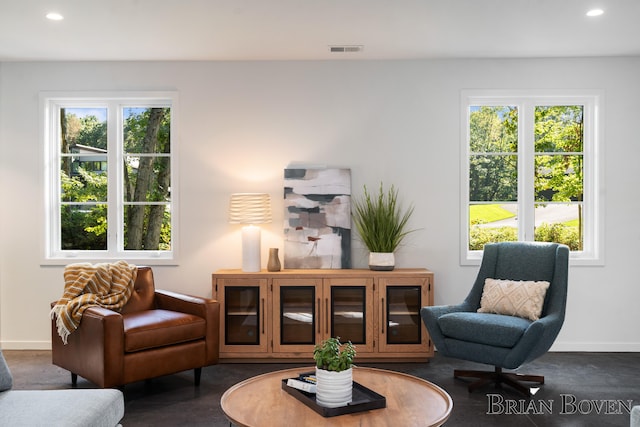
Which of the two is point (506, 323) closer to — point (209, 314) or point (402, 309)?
point (402, 309)

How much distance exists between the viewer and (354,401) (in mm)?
Answer: 2512

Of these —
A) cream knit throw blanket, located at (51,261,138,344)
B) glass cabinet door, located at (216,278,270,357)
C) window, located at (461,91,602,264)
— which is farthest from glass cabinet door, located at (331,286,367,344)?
cream knit throw blanket, located at (51,261,138,344)

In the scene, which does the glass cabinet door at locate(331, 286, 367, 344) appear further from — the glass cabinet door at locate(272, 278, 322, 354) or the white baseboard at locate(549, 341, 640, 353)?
the white baseboard at locate(549, 341, 640, 353)

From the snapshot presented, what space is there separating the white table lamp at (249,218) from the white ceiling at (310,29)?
1272 mm

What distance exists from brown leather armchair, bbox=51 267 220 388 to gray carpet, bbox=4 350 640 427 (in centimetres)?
20

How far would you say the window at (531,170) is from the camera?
520 centimetres

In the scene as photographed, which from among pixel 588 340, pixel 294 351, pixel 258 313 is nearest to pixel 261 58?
pixel 258 313

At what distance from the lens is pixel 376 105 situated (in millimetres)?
5160

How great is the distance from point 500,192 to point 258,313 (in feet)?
8.13

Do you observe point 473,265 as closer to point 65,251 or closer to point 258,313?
point 258,313

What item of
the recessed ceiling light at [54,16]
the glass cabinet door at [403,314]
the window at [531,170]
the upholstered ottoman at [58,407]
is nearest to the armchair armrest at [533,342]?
the glass cabinet door at [403,314]

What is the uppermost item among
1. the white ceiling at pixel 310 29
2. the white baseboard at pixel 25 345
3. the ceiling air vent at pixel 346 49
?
the white ceiling at pixel 310 29

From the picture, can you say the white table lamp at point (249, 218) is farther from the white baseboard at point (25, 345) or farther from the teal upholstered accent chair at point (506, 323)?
the white baseboard at point (25, 345)

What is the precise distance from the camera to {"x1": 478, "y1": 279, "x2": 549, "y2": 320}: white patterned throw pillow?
13.0ft
